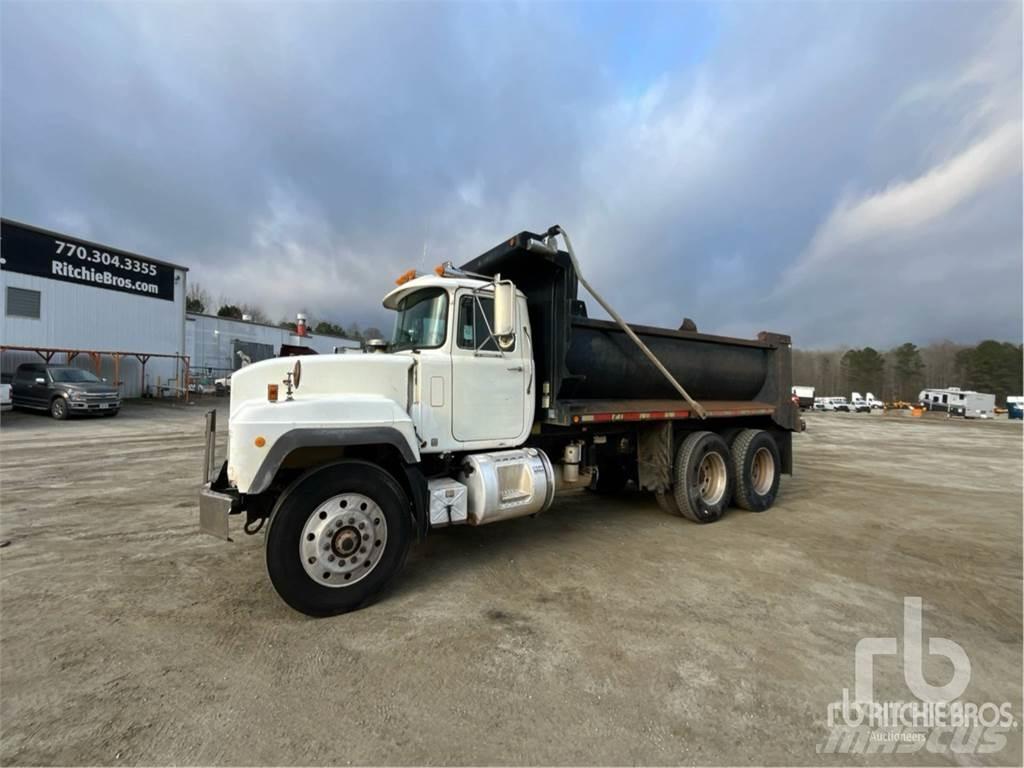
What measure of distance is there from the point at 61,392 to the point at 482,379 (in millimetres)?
18827

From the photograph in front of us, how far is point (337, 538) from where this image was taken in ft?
11.6

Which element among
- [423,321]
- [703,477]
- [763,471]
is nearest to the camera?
[423,321]

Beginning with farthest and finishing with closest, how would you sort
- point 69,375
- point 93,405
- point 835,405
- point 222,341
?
point 835,405 → point 222,341 → point 69,375 → point 93,405

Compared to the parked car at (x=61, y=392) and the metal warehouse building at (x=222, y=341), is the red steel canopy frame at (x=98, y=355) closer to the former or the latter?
the metal warehouse building at (x=222, y=341)

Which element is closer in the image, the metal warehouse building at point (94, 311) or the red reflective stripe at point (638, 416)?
the red reflective stripe at point (638, 416)

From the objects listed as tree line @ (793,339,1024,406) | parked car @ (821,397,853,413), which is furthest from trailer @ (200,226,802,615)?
tree line @ (793,339,1024,406)

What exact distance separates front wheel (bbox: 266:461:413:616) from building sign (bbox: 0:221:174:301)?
25954mm

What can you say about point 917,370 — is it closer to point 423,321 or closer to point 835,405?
point 835,405

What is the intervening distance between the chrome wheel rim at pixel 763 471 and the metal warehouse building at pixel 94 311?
16.6m

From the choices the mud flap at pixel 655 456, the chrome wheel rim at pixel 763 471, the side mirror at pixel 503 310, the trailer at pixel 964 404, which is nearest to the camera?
the side mirror at pixel 503 310

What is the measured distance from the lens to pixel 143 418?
17438 millimetres

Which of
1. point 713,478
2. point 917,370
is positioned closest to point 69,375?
point 713,478

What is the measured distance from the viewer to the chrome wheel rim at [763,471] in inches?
285

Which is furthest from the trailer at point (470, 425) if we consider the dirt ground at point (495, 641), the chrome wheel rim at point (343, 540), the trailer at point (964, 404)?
the trailer at point (964, 404)
